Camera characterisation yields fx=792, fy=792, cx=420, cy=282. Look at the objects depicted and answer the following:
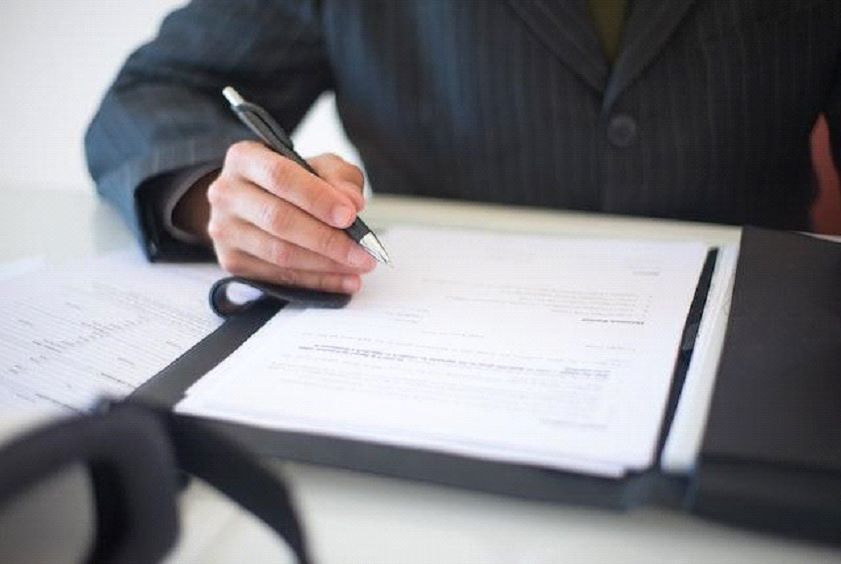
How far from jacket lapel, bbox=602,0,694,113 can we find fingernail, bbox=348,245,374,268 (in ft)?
1.10

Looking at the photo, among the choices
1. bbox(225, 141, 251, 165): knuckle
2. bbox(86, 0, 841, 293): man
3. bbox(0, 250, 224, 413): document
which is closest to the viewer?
bbox(0, 250, 224, 413): document

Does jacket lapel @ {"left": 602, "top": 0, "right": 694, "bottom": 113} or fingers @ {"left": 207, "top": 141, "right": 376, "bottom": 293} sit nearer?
fingers @ {"left": 207, "top": 141, "right": 376, "bottom": 293}

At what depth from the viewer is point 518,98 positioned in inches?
30.8

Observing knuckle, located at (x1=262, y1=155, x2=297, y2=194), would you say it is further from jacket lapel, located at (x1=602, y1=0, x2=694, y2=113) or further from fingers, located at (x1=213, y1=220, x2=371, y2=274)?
jacket lapel, located at (x1=602, y1=0, x2=694, y2=113)

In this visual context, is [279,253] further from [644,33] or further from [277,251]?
[644,33]

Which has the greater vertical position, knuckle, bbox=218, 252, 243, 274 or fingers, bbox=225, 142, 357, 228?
fingers, bbox=225, 142, 357, 228

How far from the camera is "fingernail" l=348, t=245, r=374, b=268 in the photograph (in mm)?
516

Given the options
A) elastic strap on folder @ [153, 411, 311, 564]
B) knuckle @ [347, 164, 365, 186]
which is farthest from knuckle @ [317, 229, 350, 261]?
elastic strap on folder @ [153, 411, 311, 564]

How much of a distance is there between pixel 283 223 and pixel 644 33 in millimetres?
393

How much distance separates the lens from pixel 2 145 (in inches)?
59.9

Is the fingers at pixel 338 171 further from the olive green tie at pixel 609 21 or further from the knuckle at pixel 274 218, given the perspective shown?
the olive green tie at pixel 609 21

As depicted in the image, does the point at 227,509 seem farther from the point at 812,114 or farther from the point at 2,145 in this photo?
the point at 2,145

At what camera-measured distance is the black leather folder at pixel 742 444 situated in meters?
0.32

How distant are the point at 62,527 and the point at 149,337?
18 cm
